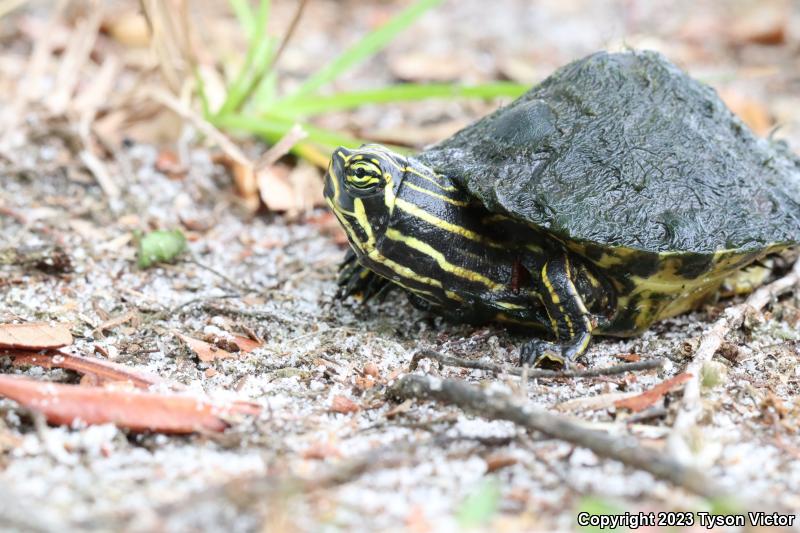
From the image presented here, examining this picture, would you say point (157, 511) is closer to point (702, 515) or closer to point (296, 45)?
point (702, 515)

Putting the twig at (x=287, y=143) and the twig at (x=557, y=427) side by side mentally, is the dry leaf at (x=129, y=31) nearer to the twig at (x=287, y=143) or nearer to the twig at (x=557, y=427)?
the twig at (x=287, y=143)

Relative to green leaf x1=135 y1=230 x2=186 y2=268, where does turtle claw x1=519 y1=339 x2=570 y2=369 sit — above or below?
above

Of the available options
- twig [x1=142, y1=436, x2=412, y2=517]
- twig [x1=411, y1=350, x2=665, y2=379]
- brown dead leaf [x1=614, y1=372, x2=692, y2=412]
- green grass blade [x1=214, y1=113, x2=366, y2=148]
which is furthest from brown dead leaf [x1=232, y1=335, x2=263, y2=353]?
green grass blade [x1=214, y1=113, x2=366, y2=148]

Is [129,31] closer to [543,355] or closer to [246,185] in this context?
[246,185]

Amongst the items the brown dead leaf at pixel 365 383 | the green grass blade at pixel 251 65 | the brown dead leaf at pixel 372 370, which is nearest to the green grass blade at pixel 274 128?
the green grass blade at pixel 251 65

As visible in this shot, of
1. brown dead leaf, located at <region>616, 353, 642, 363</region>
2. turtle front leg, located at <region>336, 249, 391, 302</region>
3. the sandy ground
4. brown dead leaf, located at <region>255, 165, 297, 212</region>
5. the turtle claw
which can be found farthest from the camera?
brown dead leaf, located at <region>255, 165, 297, 212</region>

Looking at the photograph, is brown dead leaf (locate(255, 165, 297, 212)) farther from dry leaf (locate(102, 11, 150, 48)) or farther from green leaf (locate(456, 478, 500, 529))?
Answer: green leaf (locate(456, 478, 500, 529))
